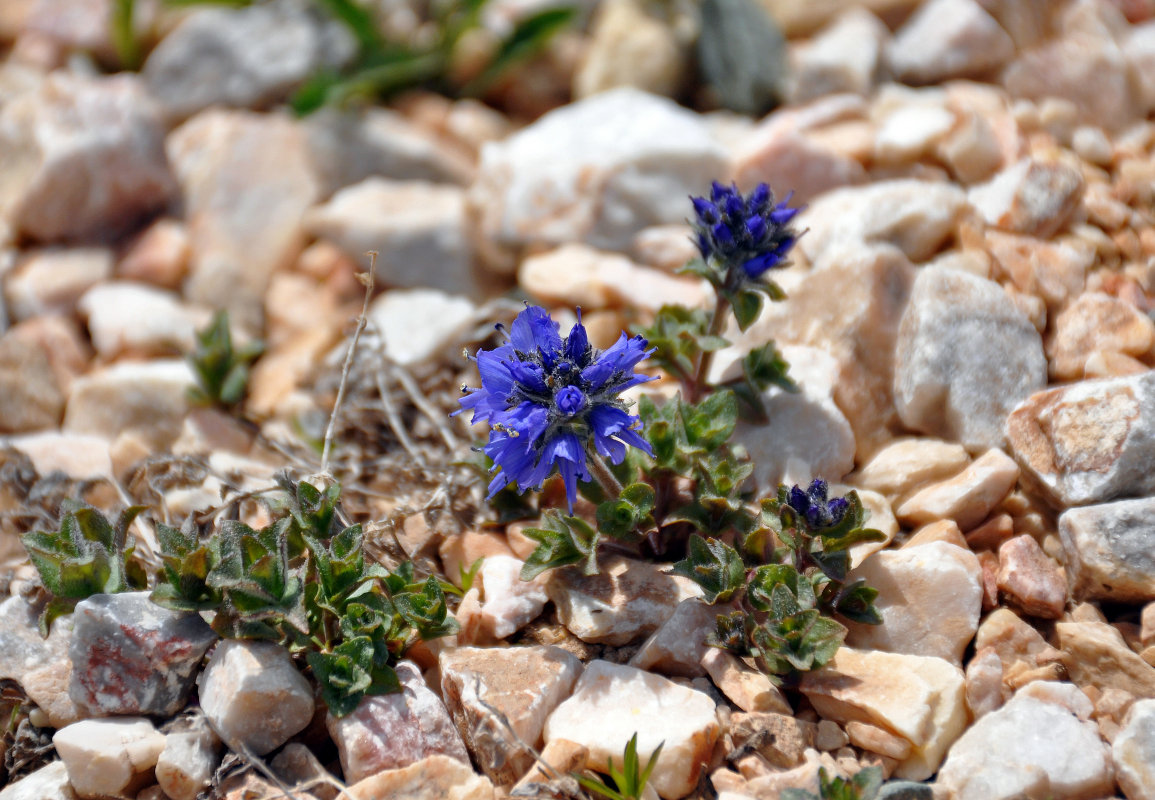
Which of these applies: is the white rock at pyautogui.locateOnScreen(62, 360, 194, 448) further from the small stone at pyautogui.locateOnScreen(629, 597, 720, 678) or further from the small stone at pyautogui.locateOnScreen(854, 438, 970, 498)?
the small stone at pyautogui.locateOnScreen(854, 438, 970, 498)

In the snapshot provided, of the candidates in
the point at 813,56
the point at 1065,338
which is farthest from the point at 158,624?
the point at 813,56

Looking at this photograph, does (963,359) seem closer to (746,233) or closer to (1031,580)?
(1031,580)

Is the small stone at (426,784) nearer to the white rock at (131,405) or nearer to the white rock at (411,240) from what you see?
the white rock at (131,405)

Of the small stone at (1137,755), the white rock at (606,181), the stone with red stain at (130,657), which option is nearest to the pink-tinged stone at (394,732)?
the stone with red stain at (130,657)

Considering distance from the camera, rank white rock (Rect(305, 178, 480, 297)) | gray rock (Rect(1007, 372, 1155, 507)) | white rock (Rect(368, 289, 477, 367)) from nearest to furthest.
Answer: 1. gray rock (Rect(1007, 372, 1155, 507))
2. white rock (Rect(368, 289, 477, 367))
3. white rock (Rect(305, 178, 480, 297))

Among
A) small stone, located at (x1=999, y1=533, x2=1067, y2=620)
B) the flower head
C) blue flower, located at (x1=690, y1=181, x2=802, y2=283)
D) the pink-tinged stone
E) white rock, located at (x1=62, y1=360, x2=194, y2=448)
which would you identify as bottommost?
white rock, located at (x1=62, y1=360, x2=194, y2=448)

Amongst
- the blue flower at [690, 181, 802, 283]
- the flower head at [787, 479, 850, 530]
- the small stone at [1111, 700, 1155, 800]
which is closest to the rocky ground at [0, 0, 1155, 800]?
the small stone at [1111, 700, 1155, 800]
